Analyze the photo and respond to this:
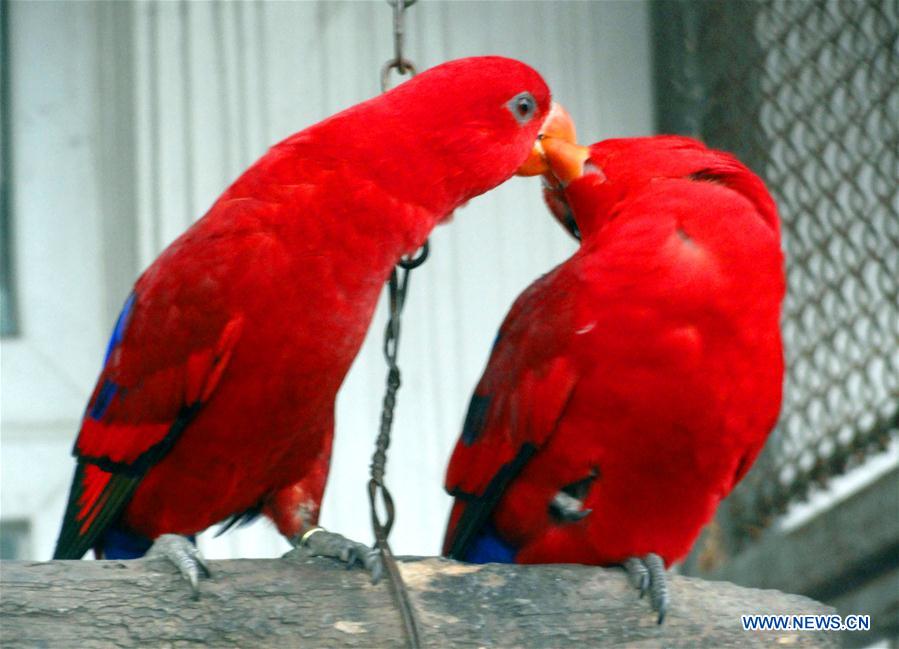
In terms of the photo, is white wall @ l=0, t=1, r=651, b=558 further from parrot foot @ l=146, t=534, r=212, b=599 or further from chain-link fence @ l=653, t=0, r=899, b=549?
parrot foot @ l=146, t=534, r=212, b=599

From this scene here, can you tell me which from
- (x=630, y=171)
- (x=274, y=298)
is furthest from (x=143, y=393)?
(x=630, y=171)

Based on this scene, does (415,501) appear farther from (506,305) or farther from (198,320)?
(198,320)

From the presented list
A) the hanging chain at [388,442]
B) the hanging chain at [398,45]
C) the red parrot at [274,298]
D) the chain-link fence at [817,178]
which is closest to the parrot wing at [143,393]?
the red parrot at [274,298]

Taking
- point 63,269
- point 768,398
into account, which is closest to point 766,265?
point 768,398

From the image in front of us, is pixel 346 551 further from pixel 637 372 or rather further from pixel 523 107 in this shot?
pixel 523 107

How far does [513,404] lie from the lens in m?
1.25

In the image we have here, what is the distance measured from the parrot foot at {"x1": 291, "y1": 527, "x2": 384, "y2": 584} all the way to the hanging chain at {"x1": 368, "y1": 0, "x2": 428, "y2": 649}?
0.02 m

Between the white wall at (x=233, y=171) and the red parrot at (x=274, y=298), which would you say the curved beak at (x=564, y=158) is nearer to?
the red parrot at (x=274, y=298)

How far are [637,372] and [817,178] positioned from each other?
93 cm

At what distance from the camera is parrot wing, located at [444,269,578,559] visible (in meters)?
1.21

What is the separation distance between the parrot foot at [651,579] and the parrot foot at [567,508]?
60 mm

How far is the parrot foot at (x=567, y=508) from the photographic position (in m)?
1.21

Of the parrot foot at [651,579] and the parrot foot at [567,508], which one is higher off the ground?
the parrot foot at [567,508]

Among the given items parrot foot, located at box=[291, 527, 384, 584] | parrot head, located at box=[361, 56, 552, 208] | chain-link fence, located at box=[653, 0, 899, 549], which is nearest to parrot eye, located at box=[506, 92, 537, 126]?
parrot head, located at box=[361, 56, 552, 208]
